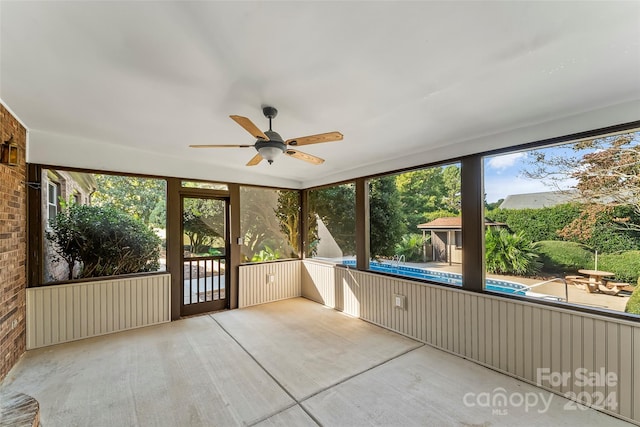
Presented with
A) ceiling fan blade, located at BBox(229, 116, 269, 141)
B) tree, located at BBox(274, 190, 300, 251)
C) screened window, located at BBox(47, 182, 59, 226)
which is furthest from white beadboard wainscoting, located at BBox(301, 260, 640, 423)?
screened window, located at BBox(47, 182, 59, 226)

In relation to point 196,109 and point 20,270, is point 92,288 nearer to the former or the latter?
point 20,270

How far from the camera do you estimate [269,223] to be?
5.39 m

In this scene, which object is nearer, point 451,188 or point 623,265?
point 623,265

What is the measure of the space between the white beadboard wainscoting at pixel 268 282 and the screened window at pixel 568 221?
141 inches

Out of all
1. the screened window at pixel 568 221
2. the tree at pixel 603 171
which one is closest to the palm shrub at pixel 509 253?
the screened window at pixel 568 221

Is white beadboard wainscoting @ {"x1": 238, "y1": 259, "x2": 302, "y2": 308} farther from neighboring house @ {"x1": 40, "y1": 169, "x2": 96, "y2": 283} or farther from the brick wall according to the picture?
the brick wall

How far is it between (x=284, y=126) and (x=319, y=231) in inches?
115

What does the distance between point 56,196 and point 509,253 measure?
5.55m

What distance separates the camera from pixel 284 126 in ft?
9.25

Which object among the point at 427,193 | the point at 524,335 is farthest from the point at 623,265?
the point at 427,193

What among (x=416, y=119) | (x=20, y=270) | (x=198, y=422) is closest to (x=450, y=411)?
(x=198, y=422)

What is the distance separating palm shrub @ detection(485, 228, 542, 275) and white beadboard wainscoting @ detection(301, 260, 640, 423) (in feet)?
1.10

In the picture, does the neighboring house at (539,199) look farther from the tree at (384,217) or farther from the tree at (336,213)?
the tree at (336,213)

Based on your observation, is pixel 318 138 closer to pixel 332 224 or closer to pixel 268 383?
pixel 268 383
